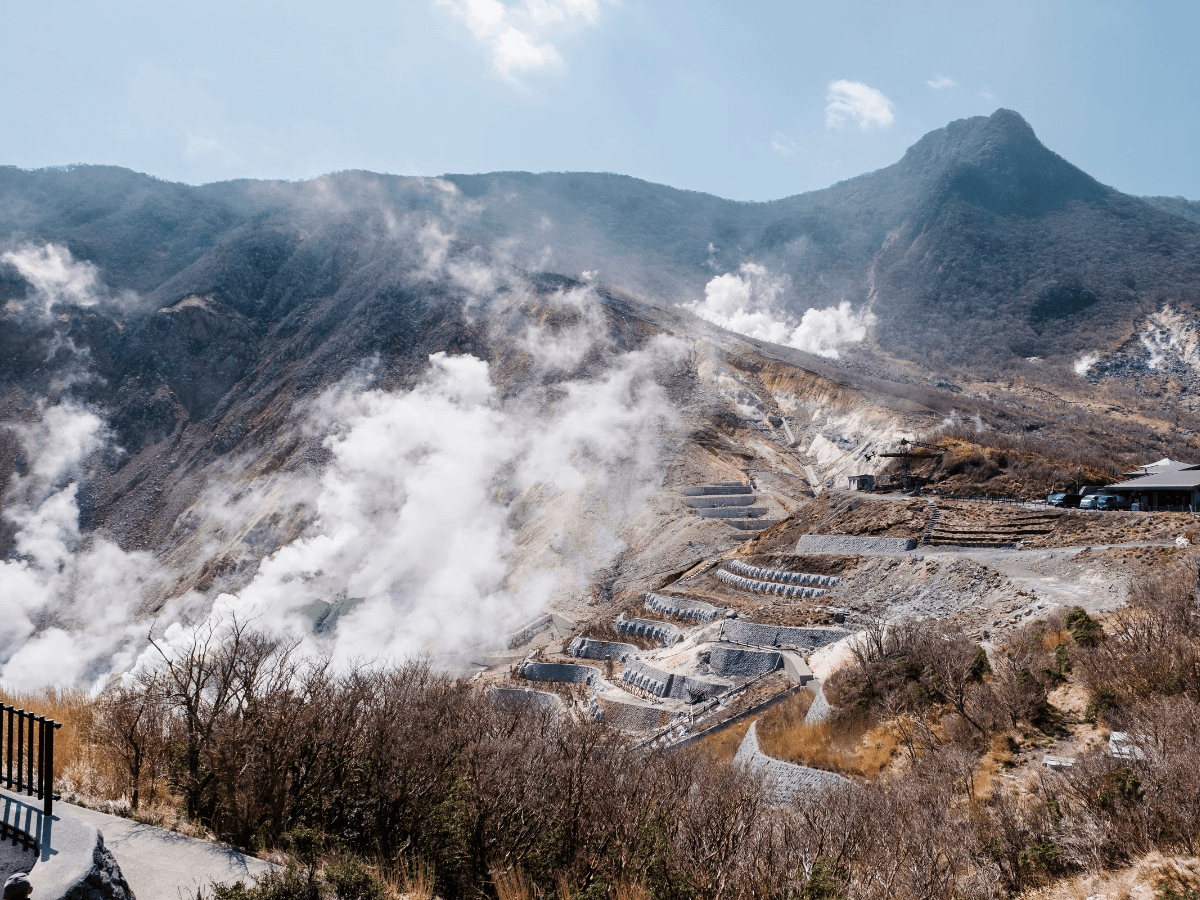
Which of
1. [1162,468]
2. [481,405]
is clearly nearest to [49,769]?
[1162,468]

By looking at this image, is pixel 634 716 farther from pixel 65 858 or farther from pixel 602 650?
pixel 65 858

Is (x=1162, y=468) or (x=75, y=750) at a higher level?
(x=1162, y=468)

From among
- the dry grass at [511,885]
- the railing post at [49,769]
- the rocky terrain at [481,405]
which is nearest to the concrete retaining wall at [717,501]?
the rocky terrain at [481,405]

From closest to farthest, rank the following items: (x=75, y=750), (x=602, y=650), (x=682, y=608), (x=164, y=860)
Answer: (x=164, y=860) → (x=75, y=750) → (x=602, y=650) → (x=682, y=608)

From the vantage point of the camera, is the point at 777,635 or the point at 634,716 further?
the point at 777,635

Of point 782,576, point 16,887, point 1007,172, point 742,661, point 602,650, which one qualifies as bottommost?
point 602,650

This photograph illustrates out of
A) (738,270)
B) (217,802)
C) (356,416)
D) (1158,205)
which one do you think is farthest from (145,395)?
(1158,205)

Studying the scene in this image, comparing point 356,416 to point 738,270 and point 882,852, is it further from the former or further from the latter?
point 738,270
